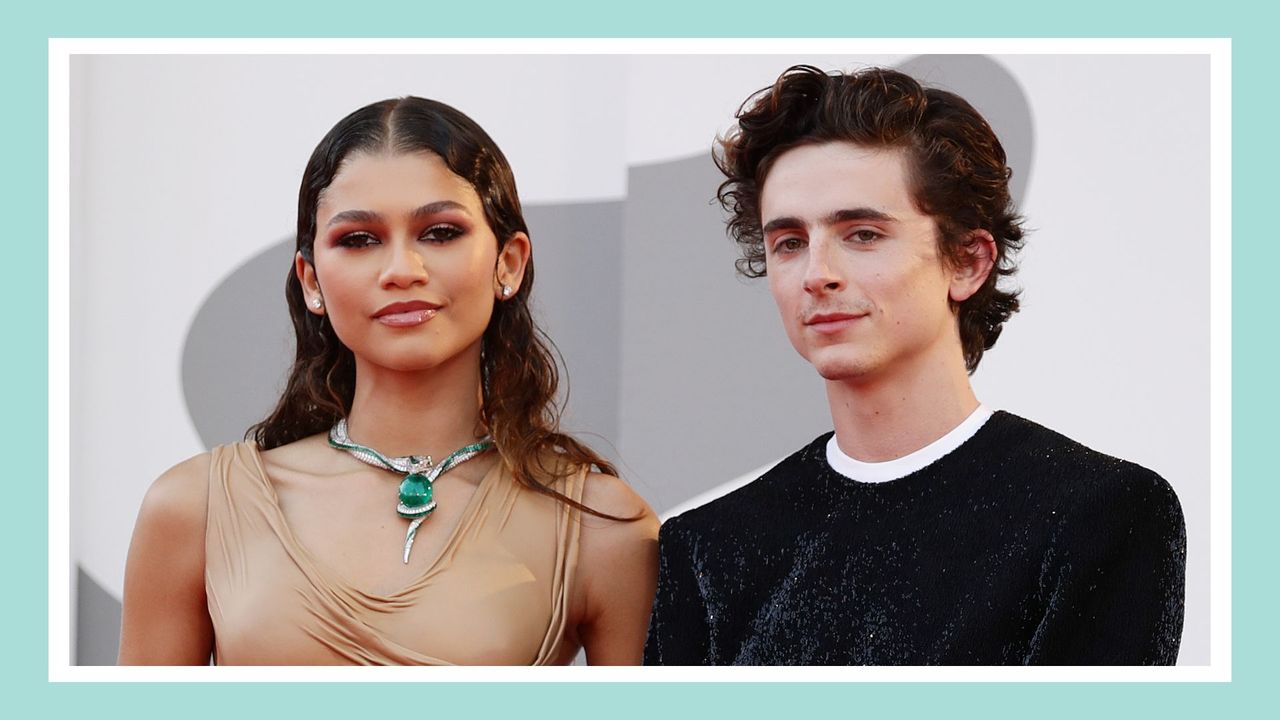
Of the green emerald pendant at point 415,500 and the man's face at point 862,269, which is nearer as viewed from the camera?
the man's face at point 862,269

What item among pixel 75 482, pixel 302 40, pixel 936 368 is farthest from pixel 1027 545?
pixel 75 482

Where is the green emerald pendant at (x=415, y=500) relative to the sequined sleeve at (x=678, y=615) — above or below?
above

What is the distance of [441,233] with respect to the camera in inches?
120

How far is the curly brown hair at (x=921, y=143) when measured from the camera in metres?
2.96

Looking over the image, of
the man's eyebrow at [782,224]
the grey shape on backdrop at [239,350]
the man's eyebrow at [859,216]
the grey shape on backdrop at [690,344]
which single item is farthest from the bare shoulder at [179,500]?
the man's eyebrow at [859,216]

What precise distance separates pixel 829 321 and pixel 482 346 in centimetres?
71

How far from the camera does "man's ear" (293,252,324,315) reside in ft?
10.4

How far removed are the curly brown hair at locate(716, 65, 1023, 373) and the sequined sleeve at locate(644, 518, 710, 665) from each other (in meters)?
0.65

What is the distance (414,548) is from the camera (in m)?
3.05

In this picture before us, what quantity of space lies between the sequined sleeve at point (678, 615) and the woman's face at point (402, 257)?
581 mm

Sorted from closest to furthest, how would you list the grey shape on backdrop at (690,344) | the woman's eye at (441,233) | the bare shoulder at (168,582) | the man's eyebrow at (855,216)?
the man's eyebrow at (855,216), the woman's eye at (441,233), the bare shoulder at (168,582), the grey shape on backdrop at (690,344)

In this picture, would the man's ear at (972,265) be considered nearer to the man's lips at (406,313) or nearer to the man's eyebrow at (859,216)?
the man's eyebrow at (859,216)

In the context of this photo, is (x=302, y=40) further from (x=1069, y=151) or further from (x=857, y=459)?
(x=1069, y=151)

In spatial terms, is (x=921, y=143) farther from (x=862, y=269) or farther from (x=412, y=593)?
(x=412, y=593)
